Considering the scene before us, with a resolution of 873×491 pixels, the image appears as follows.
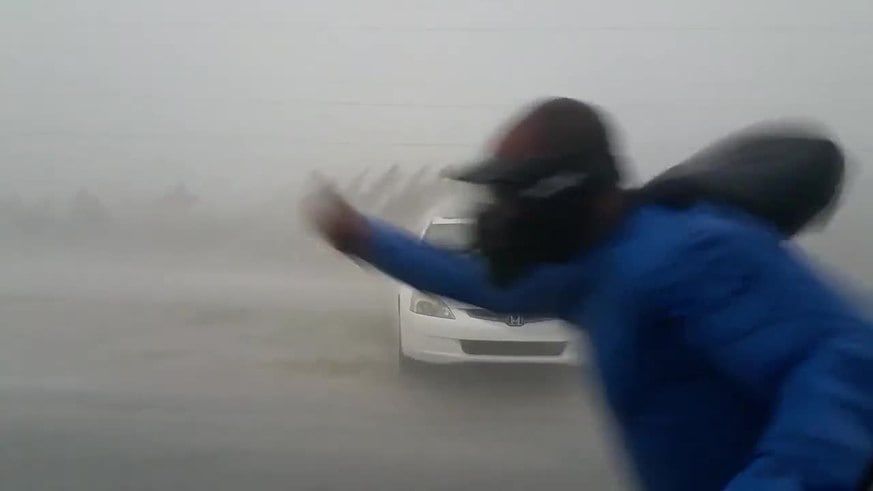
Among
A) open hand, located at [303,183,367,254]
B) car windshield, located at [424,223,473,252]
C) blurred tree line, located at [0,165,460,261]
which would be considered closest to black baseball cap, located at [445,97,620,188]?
car windshield, located at [424,223,473,252]

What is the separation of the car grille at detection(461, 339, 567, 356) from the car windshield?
13.7 inches

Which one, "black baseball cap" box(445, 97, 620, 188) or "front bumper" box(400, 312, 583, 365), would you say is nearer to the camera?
"black baseball cap" box(445, 97, 620, 188)

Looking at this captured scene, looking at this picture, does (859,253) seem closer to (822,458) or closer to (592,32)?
(592,32)

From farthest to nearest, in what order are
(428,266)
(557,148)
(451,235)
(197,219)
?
(197,219) < (451,235) < (428,266) < (557,148)

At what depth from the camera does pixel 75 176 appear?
2020 mm

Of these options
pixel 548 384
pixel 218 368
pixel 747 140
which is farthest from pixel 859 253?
pixel 218 368

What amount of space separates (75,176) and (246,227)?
1.29 ft

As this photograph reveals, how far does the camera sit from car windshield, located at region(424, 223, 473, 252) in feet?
3.96

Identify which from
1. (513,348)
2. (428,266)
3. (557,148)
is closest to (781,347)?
(557,148)

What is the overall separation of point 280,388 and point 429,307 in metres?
0.39

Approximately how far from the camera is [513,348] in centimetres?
207

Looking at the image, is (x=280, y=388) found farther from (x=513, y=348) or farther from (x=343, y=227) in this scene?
(x=343, y=227)

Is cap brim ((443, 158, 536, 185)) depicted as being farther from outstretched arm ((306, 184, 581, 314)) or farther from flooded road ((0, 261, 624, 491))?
flooded road ((0, 261, 624, 491))

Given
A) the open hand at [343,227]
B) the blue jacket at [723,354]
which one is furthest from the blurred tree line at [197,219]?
the blue jacket at [723,354]
